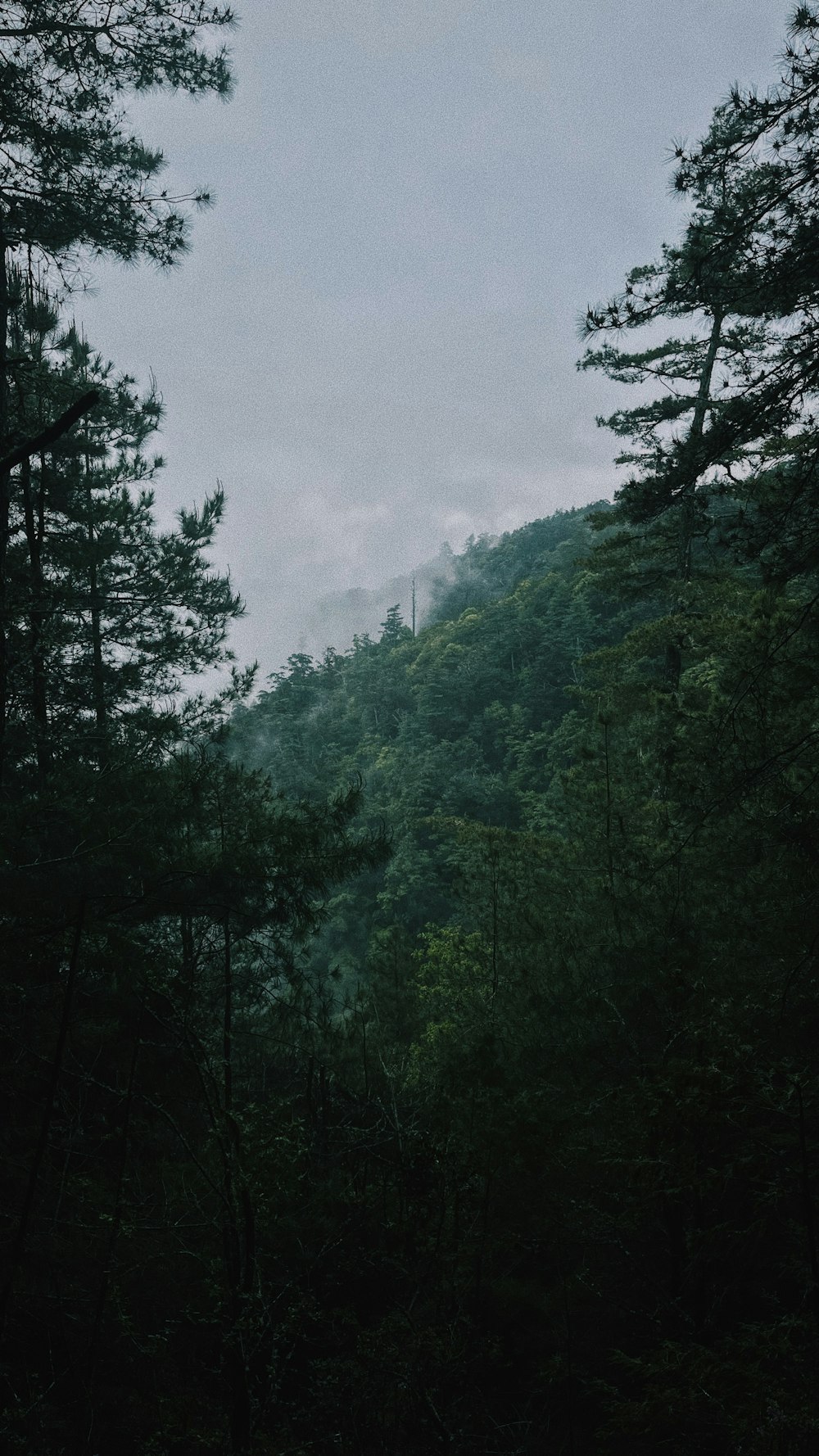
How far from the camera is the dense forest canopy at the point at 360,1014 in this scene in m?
3.59

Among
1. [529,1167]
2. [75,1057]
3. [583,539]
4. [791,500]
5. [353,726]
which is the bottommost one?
[529,1167]

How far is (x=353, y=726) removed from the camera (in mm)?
49406

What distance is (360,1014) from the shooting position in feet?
38.5

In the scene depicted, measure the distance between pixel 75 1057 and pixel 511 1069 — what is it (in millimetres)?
4254

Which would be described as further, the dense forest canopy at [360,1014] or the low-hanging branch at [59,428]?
the dense forest canopy at [360,1014]

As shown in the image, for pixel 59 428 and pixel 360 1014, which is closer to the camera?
pixel 59 428

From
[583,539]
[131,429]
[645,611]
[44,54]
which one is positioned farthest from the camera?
[583,539]

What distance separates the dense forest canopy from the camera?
11.8ft

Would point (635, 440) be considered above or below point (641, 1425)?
above

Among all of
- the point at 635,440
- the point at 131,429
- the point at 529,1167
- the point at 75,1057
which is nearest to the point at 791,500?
the point at 529,1167

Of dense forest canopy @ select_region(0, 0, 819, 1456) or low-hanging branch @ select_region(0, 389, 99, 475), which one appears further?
dense forest canopy @ select_region(0, 0, 819, 1456)

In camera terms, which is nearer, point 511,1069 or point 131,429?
point 511,1069

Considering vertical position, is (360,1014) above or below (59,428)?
below

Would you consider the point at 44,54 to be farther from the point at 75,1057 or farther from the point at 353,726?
the point at 353,726
